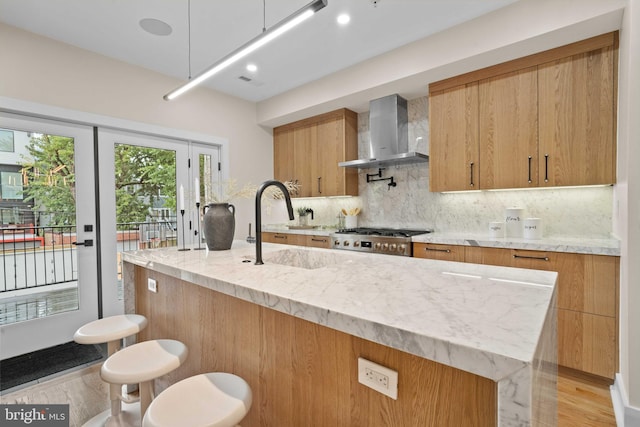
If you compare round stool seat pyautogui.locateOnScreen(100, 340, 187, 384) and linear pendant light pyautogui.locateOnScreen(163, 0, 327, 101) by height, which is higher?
linear pendant light pyautogui.locateOnScreen(163, 0, 327, 101)

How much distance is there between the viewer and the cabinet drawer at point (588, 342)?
2166 millimetres

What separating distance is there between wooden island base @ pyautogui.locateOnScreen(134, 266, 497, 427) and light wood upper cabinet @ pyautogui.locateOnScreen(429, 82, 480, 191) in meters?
2.59

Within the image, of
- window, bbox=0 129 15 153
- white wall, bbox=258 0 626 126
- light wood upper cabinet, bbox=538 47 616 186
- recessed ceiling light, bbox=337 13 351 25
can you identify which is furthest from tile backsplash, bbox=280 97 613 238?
window, bbox=0 129 15 153

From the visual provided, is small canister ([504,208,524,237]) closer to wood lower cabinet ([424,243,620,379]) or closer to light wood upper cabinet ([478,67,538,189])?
light wood upper cabinet ([478,67,538,189])

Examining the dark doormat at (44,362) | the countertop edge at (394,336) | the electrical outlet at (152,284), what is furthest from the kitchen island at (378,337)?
the dark doormat at (44,362)

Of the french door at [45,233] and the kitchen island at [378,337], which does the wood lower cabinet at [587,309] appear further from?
the french door at [45,233]

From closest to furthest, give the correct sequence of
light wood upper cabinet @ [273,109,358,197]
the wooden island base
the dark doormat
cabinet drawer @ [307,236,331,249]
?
the wooden island base → the dark doormat → cabinet drawer @ [307,236,331,249] → light wood upper cabinet @ [273,109,358,197]

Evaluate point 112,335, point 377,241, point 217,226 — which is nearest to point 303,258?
point 217,226

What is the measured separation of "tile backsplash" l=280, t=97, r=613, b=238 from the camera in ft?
9.00

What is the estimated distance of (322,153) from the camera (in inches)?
170

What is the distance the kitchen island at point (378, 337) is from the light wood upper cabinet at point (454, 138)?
1883 mm

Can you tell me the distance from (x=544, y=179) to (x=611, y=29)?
1160 millimetres

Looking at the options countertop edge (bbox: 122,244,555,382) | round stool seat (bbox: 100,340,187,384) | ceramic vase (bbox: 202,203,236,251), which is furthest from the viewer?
ceramic vase (bbox: 202,203,236,251)

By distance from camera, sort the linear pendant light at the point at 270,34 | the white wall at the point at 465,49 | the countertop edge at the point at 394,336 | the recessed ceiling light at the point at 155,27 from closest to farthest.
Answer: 1. the countertop edge at the point at 394,336
2. the linear pendant light at the point at 270,34
3. the white wall at the point at 465,49
4. the recessed ceiling light at the point at 155,27
